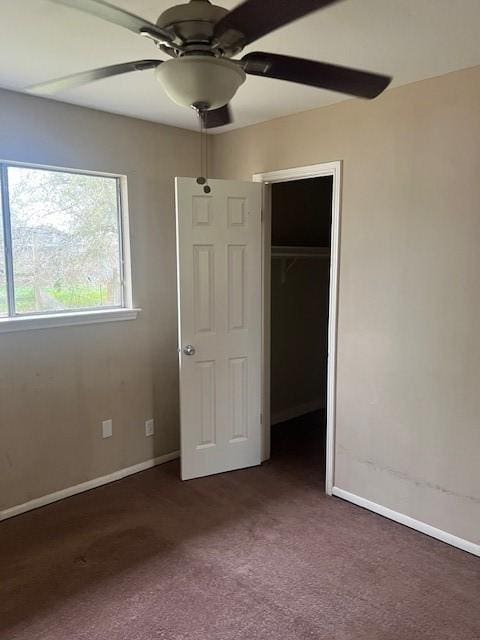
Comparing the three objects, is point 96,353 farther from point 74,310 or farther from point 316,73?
point 316,73

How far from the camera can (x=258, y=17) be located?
122cm

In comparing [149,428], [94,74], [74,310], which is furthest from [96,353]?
[94,74]

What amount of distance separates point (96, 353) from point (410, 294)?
199cm

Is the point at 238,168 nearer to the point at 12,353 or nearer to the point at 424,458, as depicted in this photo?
the point at 12,353

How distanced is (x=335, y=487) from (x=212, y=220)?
194 cm

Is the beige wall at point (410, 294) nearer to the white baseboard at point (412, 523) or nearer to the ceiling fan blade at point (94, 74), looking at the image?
the white baseboard at point (412, 523)

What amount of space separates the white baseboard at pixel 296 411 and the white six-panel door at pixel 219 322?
0.99m

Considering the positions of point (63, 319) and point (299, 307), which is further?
point (299, 307)

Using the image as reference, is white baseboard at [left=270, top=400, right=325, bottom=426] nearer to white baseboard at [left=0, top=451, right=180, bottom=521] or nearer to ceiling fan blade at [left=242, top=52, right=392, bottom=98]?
white baseboard at [left=0, top=451, right=180, bottom=521]

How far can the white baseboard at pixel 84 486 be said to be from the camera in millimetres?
2812

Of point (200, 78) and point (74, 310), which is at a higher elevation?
point (200, 78)

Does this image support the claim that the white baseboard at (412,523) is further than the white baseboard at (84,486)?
No

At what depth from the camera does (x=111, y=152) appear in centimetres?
309

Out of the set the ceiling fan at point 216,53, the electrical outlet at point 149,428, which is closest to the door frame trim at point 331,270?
→ the electrical outlet at point 149,428
